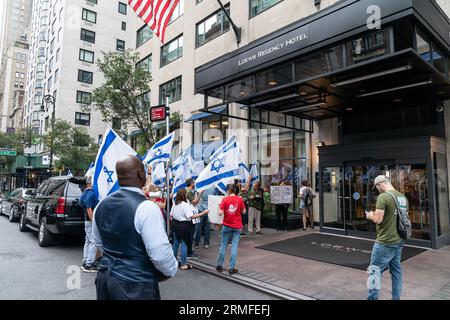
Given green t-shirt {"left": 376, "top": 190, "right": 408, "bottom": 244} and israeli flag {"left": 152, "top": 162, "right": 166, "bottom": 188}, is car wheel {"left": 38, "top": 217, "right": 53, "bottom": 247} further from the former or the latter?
green t-shirt {"left": 376, "top": 190, "right": 408, "bottom": 244}

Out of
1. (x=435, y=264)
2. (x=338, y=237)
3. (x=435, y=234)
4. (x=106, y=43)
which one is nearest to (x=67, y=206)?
(x=338, y=237)


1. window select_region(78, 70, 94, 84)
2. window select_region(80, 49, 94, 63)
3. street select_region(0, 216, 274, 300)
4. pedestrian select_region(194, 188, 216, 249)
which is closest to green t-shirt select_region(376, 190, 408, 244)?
street select_region(0, 216, 274, 300)

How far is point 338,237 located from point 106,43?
41154 mm

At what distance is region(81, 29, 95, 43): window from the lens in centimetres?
3922

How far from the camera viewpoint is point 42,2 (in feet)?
178

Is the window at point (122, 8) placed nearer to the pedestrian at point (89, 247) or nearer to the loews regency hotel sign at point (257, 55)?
the loews regency hotel sign at point (257, 55)

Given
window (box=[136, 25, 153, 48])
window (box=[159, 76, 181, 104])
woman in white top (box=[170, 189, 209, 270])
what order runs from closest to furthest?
woman in white top (box=[170, 189, 209, 270]) → window (box=[159, 76, 181, 104]) → window (box=[136, 25, 153, 48])

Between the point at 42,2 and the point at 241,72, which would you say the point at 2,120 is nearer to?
the point at 42,2

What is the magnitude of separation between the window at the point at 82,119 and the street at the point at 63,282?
33.5m

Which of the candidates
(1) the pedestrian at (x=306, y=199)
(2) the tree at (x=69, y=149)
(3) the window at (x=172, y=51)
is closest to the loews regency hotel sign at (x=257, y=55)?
(1) the pedestrian at (x=306, y=199)

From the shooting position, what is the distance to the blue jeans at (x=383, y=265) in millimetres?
4430

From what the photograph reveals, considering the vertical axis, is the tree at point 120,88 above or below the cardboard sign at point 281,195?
above

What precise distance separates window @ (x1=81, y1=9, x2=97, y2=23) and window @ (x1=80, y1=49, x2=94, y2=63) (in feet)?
14.3

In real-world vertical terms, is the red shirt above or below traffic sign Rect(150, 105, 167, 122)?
below
